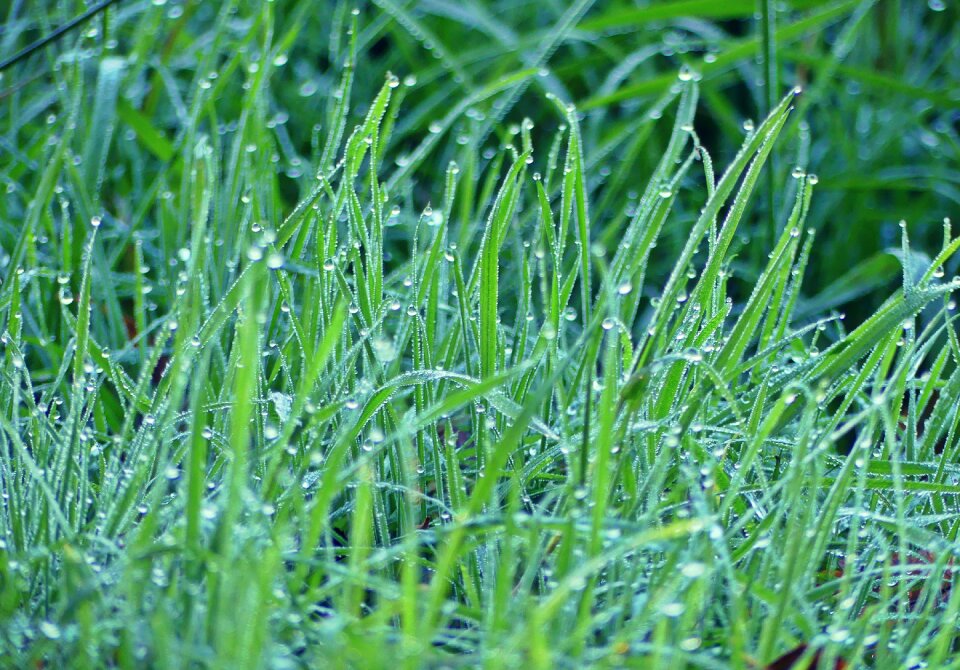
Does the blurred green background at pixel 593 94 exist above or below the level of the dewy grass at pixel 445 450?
above

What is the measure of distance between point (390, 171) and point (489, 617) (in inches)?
43.7

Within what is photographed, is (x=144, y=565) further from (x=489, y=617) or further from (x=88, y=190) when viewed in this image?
(x=88, y=190)

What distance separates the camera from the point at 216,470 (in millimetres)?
823

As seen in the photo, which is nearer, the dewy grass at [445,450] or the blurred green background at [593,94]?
the dewy grass at [445,450]

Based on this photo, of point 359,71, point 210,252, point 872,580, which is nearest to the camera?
point 872,580

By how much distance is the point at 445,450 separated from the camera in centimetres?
82

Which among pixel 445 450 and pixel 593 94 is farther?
pixel 593 94

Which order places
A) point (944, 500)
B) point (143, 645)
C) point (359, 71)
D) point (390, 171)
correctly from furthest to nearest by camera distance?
point (359, 71) → point (390, 171) → point (944, 500) → point (143, 645)

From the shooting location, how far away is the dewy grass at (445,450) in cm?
62

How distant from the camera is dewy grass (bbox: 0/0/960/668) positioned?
2.03 feet

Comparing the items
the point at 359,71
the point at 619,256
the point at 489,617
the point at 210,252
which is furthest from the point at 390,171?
the point at 489,617

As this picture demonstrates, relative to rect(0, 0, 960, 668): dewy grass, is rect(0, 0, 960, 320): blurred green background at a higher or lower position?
higher

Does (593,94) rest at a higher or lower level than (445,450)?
higher

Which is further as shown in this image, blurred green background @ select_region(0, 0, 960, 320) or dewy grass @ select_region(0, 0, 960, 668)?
blurred green background @ select_region(0, 0, 960, 320)
